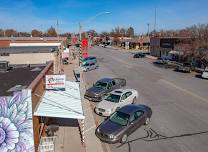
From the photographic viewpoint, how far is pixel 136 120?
1595 cm

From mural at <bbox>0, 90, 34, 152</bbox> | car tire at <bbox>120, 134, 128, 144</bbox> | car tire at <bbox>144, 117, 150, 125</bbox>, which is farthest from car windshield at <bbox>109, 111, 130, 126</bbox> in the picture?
mural at <bbox>0, 90, 34, 152</bbox>

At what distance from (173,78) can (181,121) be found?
1842cm

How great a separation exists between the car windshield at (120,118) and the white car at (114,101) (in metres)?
2.69

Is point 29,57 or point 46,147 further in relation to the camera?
point 29,57

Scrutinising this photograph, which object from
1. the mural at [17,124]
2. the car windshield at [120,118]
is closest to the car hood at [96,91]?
the car windshield at [120,118]

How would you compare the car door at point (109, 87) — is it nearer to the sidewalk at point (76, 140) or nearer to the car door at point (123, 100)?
the car door at point (123, 100)

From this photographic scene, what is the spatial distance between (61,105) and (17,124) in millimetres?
3534

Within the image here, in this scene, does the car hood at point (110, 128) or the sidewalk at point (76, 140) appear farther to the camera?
the car hood at point (110, 128)

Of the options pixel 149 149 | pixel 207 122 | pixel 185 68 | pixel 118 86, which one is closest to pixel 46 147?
pixel 149 149

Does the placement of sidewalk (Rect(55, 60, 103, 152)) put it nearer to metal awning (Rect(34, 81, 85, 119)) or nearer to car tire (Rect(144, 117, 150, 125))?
metal awning (Rect(34, 81, 85, 119))

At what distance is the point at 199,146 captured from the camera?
46.6ft

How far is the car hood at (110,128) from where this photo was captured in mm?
14680

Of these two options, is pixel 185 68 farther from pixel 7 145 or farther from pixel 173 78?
pixel 7 145

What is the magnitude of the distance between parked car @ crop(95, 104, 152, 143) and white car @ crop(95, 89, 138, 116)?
2.59 metres
